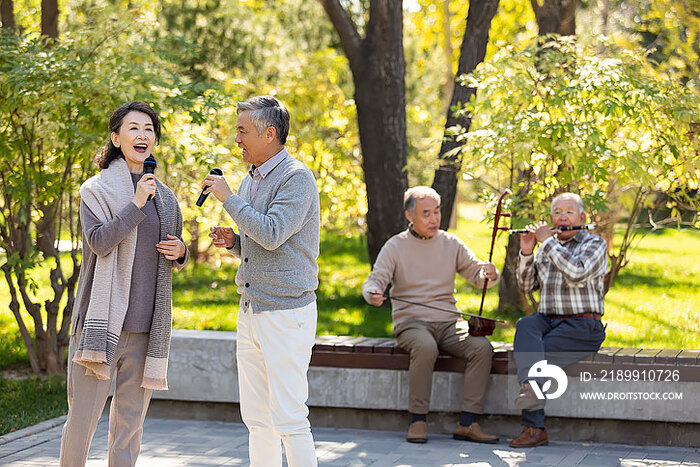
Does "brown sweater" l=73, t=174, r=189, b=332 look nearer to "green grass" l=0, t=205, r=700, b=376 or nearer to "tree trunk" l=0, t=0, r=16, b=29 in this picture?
"green grass" l=0, t=205, r=700, b=376

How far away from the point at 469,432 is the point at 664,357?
122 centimetres

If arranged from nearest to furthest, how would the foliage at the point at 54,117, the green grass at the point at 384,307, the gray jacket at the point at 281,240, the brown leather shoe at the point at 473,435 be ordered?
the gray jacket at the point at 281,240
the brown leather shoe at the point at 473,435
the foliage at the point at 54,117
the green grass at the point at 384,307

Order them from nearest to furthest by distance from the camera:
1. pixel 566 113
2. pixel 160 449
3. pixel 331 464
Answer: pixel 331 464
pixel 160 449
pixel 566 113

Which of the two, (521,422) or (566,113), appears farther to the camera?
(566,113)

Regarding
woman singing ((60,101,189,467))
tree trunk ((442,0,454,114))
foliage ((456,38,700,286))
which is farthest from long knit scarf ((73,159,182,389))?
tree trunk ((442,0,454,114))

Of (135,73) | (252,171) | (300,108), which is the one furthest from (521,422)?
(300,108)

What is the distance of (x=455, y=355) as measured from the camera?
5.70m

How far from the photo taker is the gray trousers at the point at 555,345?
5.43m

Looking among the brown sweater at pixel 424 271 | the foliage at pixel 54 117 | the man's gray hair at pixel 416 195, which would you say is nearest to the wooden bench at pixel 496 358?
the brown sweater at pixel 424 271

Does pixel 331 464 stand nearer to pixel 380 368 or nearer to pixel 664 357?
pixel 380 368

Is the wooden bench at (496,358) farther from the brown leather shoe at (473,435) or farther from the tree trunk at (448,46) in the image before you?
the tree trunk at (448,46)

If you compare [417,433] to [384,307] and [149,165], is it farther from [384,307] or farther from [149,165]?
[384,307]

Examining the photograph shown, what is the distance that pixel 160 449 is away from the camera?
5.35m

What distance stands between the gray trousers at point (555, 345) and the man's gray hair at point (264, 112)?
2.33m
